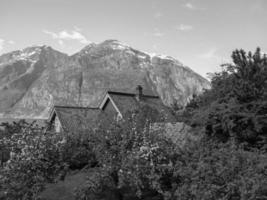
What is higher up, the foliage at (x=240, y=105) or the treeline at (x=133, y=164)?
the foliage at (x=240, y=105)

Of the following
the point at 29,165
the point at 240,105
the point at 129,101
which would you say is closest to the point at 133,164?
the point at 29,165

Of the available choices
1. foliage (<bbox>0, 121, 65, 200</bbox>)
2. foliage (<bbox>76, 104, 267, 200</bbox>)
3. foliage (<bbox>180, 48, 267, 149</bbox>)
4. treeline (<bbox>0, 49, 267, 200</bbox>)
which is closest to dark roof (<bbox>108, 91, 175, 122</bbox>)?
foliage (<bbox>180, 48, 267, 149</bbox>)

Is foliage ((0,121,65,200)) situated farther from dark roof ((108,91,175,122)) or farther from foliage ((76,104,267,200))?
dark roof ((108,91,175,122))

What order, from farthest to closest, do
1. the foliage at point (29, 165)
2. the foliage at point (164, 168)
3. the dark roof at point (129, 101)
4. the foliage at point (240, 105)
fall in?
the dark roof at point (129, 101)
the foliage at point (240, 105)
the foliage at point (29, 165)
the foliage at point (164, 168)

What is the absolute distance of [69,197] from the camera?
16.7m

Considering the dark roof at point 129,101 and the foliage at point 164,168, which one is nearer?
the foliage at point 164,168

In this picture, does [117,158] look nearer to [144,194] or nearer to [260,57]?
[144,194]

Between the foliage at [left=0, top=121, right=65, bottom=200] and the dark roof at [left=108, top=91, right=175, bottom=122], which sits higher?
the dark roof at [left=108, top=91, right=175, bottom=122]

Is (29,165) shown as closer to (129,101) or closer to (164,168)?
(164,168)

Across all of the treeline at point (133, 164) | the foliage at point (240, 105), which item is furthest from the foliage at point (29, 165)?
the foliage at point (240, 105)

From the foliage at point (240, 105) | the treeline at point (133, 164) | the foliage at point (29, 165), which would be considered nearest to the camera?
the treeline at point (133, 164)

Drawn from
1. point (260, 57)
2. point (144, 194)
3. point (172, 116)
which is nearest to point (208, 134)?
point (260, 57)

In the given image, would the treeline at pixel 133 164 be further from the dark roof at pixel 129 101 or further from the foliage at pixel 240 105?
the dark roof at pixel 129 101

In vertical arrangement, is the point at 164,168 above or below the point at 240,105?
below
